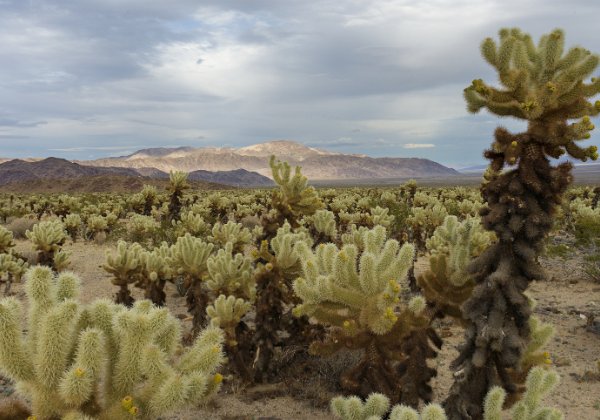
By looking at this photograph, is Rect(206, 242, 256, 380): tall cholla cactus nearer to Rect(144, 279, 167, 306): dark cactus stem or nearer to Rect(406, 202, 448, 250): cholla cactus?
Rect(144, 279, 167, 306): dark cactus stem

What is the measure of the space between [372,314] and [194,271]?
145 inches

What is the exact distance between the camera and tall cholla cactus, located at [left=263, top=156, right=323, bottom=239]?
6.78 meters

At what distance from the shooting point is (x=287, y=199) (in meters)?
6.83

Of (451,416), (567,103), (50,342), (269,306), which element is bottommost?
(451,416)

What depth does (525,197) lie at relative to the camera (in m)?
3.44

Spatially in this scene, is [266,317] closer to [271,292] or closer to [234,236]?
[271,292]

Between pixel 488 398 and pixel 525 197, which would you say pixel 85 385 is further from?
Answer: pixel 525 197

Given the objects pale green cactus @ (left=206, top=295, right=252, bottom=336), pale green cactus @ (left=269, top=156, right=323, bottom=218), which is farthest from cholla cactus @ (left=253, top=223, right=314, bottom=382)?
pale green cactus @ (left=269, top=156, right=323, bottom=218)

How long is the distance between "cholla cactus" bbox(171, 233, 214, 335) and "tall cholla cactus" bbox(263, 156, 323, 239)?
3.50ft

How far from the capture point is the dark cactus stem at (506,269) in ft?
A: 11.1

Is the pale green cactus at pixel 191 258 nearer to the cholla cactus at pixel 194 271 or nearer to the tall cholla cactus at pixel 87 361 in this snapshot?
the cholla cactus at pixel 194 271

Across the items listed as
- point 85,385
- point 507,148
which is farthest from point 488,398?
point 85,385

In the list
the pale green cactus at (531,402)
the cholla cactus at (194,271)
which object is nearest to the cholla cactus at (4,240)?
the cholla cactus at (194,271)

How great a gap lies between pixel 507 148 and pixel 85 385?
3.23 metres
